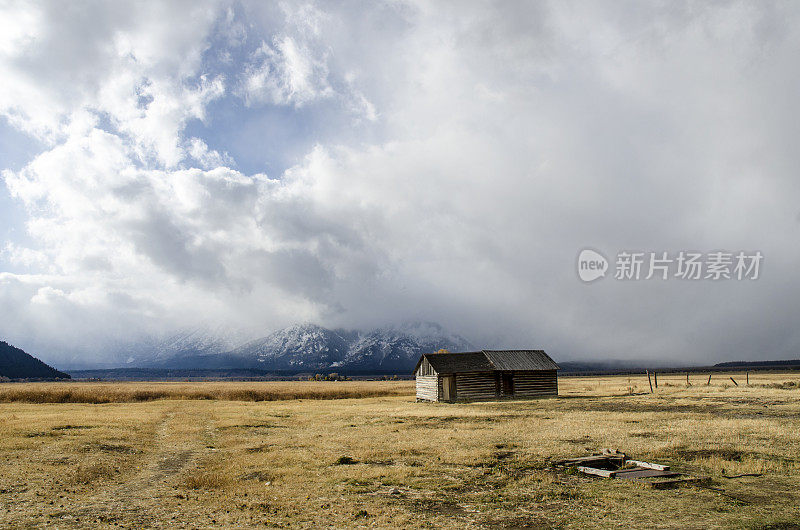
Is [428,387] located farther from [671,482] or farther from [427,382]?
[671,482]

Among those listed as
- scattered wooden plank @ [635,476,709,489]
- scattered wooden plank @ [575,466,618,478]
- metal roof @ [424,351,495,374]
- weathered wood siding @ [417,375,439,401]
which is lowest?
weathered wood siding @ [417,375,439,401]

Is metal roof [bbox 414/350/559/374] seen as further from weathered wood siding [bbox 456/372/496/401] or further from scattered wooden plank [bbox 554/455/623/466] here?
scattered wooden plank [bbox 554/455/623/466]

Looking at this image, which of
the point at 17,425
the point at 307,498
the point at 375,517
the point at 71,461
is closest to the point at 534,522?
the point at 375,517

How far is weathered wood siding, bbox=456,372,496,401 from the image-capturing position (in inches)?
2270

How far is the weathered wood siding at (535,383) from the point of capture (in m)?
60.0

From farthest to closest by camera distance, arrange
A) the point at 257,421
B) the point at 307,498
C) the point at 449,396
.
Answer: the point at 449,396 < the point at 257,421 < the point at 307,498

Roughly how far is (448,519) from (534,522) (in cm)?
196

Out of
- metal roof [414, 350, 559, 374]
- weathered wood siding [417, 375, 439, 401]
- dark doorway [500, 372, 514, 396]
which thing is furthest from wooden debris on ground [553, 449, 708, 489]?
dark doorway [500, 372, 514, 396]

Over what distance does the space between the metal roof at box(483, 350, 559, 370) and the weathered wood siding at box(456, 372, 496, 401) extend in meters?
1.81

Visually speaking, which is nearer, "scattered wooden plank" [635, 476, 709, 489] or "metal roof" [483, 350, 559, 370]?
"scattered wooden plank" [635, 476, 709, 489]

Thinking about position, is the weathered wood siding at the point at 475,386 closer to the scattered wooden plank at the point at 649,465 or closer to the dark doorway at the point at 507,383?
the dark doorway at the point at 507,383

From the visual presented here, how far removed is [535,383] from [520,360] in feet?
10.3

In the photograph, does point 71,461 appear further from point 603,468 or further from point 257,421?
point 603,468

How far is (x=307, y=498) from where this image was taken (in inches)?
559
